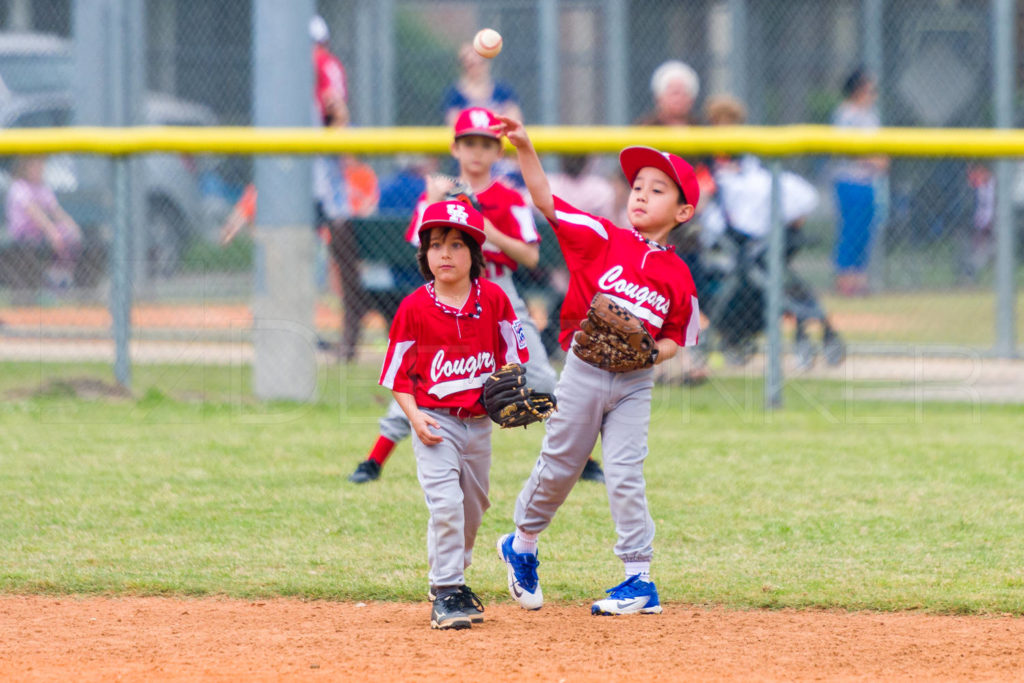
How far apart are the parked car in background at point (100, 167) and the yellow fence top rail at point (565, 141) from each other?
1.28 feet

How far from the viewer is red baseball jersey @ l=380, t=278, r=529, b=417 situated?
12.8ft

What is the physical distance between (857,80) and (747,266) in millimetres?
2849

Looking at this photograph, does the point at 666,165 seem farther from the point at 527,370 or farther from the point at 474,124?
the point at 527,370

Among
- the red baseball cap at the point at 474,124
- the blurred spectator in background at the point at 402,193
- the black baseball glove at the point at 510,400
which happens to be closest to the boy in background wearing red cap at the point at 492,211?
the red baseball cap at the point at 474,124

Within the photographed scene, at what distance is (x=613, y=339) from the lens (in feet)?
12.9

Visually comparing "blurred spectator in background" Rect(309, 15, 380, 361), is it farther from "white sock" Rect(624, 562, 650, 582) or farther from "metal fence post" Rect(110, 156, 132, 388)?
"white sock" Rect(624, 562, 650, 582)

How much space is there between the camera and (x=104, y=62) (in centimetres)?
940

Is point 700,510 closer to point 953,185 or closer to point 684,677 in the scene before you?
point 684,677

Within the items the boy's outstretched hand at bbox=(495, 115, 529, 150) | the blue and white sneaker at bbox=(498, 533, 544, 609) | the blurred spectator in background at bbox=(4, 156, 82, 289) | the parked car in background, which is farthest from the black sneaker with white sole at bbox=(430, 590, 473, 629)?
the blurred spectator in background at bbox=(4, 156, 82, 289)

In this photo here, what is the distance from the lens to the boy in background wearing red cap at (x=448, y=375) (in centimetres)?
384

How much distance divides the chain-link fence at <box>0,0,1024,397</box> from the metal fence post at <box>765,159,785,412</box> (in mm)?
391

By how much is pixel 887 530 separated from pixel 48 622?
298 centimetres

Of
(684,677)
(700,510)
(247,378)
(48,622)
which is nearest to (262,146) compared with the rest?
(247,378)

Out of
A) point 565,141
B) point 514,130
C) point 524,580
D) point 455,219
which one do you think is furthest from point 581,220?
point 565,141
